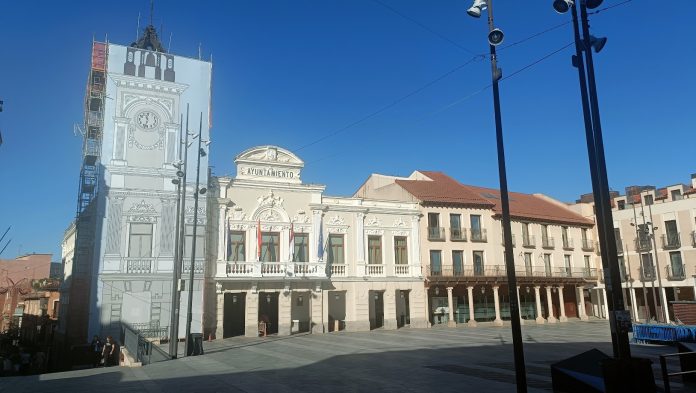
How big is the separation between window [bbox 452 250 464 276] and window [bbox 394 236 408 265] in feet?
13.6

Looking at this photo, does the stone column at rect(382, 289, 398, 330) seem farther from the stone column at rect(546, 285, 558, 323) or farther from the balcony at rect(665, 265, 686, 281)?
the balcony at rect(665, 265, 686, 281)

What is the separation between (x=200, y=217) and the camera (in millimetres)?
30609

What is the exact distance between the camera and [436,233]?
1548 inches

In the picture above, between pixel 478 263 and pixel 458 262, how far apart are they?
6.28ft

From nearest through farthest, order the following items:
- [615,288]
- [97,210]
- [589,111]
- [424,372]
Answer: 1. [615,288]
2. [589,111]
3. [424,372]
4. [97,210]

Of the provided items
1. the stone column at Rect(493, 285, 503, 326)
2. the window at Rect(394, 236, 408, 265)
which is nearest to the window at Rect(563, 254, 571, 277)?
the stone column at Rect(493, 285, 503, 326)

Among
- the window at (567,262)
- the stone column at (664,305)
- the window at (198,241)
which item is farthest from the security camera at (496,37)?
the stone column at (664,305)

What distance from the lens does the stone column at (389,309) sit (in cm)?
3612

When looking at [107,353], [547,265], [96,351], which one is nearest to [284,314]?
[96,351]

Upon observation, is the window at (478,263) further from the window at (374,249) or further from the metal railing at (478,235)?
the window at (374,249)

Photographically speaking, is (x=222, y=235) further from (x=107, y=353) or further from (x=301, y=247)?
(x=107, y=353)

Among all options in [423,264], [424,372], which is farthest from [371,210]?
[424,372]

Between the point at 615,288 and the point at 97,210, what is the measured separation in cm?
2665

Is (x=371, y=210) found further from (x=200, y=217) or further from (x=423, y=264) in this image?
(x=200, y=217)
